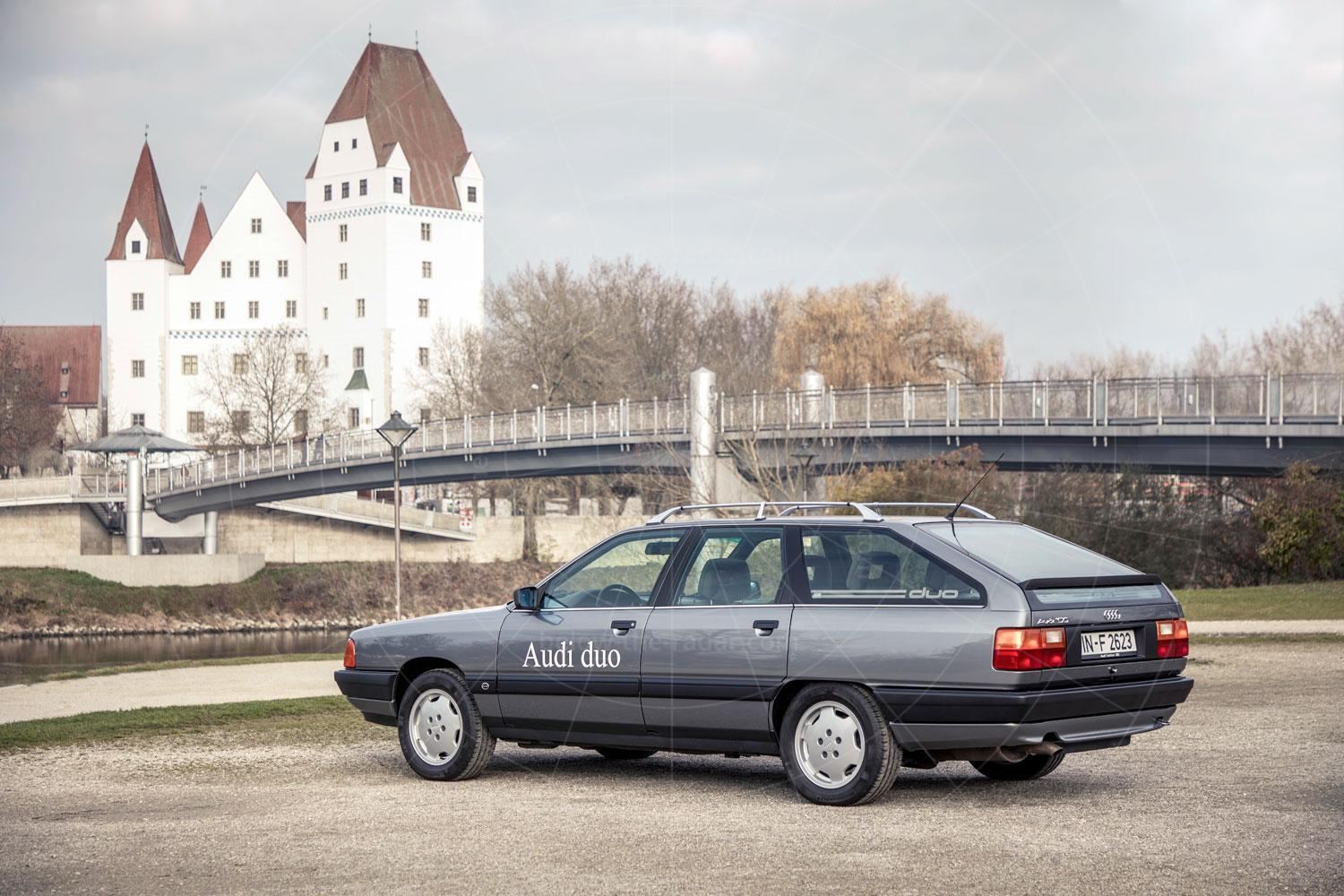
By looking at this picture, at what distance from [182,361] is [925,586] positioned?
10690cm

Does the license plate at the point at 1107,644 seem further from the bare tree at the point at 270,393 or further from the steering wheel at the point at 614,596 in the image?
the bare tree at the point at 270,393

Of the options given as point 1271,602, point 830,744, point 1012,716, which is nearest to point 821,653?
point 830,744

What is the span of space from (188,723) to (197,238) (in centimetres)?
10633

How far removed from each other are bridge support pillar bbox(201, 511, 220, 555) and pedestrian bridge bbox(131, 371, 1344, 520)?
12.5 metres

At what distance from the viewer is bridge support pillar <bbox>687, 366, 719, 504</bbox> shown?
4888 cm

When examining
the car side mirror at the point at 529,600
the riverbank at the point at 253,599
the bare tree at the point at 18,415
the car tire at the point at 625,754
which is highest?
the bare tree at the point at 18,415

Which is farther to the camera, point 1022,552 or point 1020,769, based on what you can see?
point 1020,769

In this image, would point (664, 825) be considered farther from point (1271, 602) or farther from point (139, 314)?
point (139, 314)

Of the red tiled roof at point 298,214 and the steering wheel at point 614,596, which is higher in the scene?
the red tiled roof at point 298,214

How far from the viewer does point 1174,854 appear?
25.0ft

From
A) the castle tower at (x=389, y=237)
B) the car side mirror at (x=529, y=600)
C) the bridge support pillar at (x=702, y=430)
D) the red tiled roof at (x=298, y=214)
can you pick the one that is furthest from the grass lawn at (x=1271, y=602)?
the red tiled roof at (x=298, y=214)

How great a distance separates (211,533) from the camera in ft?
248

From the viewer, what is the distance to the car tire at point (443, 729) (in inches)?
416

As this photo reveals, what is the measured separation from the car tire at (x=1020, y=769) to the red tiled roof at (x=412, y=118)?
92486 mm
